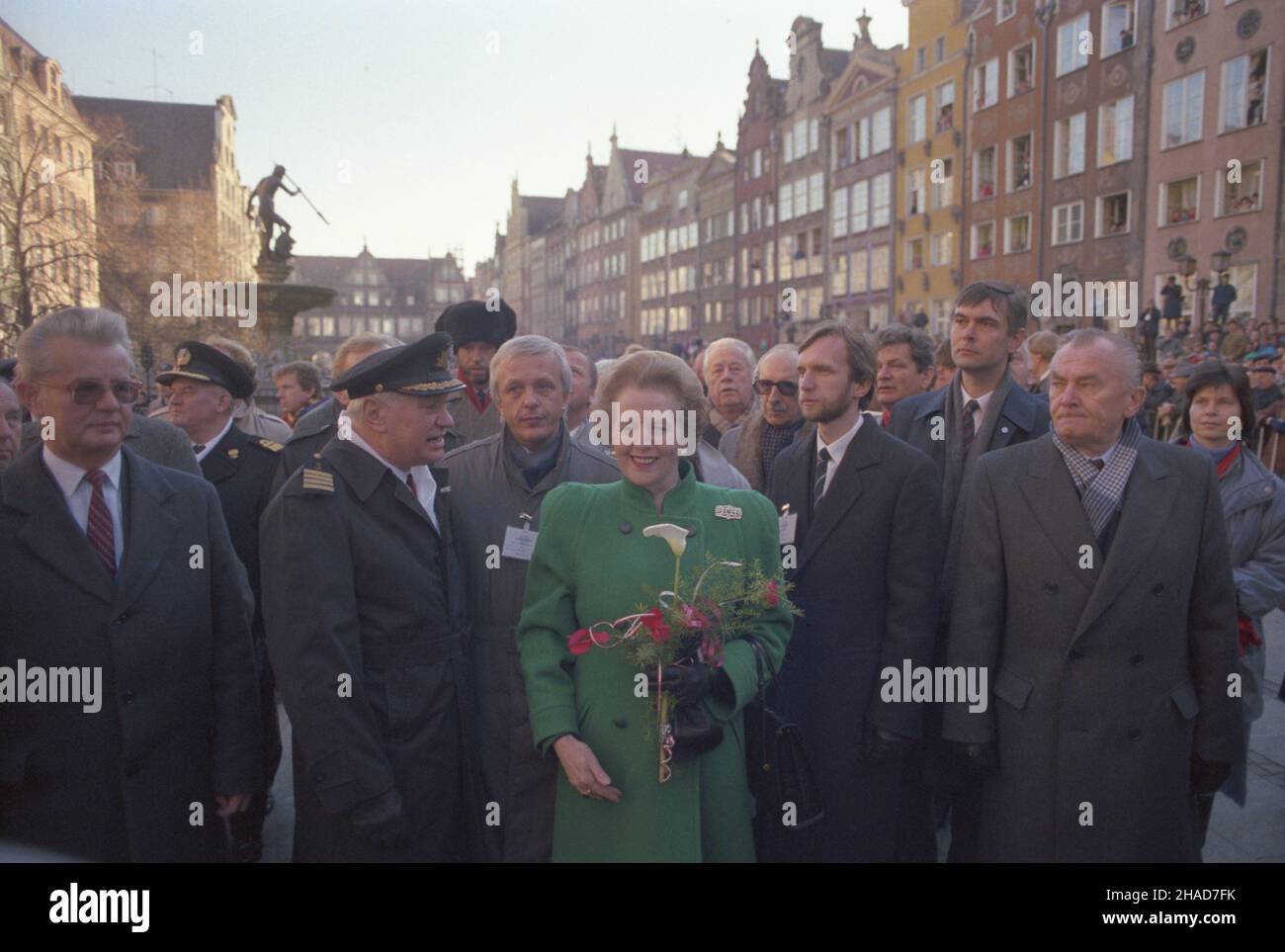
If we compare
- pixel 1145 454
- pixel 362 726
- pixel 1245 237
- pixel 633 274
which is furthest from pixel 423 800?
pixel 633 274

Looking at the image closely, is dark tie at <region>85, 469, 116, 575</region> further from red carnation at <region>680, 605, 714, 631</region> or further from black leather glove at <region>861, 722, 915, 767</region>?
black leather glove at <region>861, 722, 915, 767</region>

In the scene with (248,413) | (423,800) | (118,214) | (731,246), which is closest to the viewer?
(423,800)

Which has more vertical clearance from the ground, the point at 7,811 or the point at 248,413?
the point at 248,413

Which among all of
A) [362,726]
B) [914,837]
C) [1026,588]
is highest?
[1026,588]

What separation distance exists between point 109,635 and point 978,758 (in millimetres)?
2953

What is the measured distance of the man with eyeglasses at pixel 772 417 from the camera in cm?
513

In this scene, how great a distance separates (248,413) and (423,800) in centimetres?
382

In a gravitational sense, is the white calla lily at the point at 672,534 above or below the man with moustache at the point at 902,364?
below

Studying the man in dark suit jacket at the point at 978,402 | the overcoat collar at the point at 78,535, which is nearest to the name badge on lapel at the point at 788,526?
the man in dark suit jacket at the point at 978,402

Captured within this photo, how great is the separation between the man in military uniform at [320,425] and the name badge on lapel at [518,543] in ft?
4.92

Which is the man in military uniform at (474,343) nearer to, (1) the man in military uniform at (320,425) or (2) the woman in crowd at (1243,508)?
(1) the man in military uniform at (320,425)

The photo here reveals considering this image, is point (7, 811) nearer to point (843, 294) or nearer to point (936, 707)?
point (936, 707)

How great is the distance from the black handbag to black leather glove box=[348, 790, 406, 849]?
3.74 feet

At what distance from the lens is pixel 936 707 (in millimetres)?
3611
